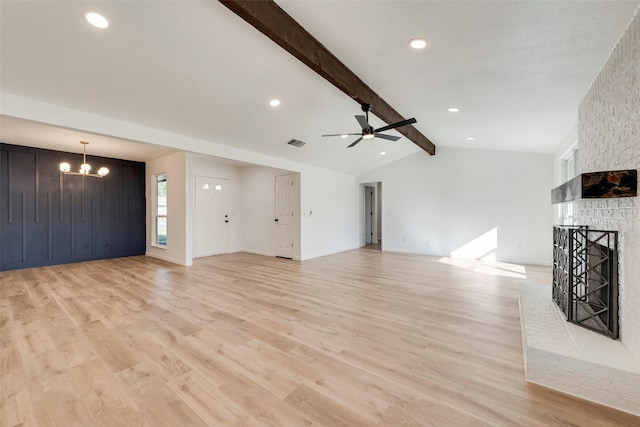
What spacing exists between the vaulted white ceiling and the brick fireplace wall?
20cm

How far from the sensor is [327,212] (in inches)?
311

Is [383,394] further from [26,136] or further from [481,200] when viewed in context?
[26,136]

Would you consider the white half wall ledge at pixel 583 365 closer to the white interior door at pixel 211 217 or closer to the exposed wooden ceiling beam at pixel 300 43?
the exposed wooden ceiling beam at pixel 300 43

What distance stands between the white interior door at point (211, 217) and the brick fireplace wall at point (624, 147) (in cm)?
742

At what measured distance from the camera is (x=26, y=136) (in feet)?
16.6

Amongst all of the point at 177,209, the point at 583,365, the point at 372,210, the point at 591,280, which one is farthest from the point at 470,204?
the point at 177,209

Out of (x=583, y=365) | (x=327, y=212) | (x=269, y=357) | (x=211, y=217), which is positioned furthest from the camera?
(x=327, y=212)

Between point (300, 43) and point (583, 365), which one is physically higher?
point (300, 43)

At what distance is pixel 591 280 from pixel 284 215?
5.89 m

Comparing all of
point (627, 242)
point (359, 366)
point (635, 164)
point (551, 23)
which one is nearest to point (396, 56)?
point (551, 23)

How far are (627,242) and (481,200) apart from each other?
5286mm

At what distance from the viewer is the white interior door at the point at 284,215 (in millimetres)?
7160

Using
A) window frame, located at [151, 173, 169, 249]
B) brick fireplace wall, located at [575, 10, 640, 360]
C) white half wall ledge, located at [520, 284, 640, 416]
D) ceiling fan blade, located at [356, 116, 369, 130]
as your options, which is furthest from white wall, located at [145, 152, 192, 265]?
brick fireplace wall, located at [575, 10, 640, 360]

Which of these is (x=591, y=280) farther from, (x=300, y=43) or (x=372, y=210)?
(x=372, y=210)
